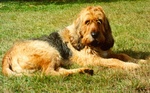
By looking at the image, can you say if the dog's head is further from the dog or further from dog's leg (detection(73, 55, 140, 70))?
dog's leg (detection(73, 55, 140, 70))

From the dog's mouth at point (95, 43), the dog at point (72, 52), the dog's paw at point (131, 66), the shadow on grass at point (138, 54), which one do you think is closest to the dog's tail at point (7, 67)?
the dog at point (72, 52)

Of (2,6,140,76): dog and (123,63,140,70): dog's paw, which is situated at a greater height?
(2,6,140,76): dog

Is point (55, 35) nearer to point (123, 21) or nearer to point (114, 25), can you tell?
point (114, 25)

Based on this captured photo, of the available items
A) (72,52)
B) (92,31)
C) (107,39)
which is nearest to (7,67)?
(72,52)

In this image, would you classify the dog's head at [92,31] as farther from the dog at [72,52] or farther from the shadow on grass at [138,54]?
→ the shadow on grass at [138,54]

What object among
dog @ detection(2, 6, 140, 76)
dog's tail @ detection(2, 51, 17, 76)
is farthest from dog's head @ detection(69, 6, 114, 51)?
dog's tail @ detection(2, 51, 17, 76)

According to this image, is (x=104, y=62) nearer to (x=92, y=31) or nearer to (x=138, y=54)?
(x=92, y=31)

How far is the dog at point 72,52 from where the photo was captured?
23.7 ft

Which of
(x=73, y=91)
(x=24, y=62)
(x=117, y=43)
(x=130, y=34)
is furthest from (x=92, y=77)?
(x=130, y=34)

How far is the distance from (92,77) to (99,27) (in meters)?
1.19

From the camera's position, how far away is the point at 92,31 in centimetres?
743

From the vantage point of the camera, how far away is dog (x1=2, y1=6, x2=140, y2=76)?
7223 millimetres

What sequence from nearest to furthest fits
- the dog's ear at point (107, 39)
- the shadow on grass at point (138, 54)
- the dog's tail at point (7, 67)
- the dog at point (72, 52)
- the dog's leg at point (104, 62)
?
the dog's tail at point (7, 67)
the dog at point (72, 52)
the dog's leg at point (104, 62)
the dog's ear at point (107, 39)
the shadow on grass at point (138, 54)

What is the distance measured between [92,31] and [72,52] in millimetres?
813
